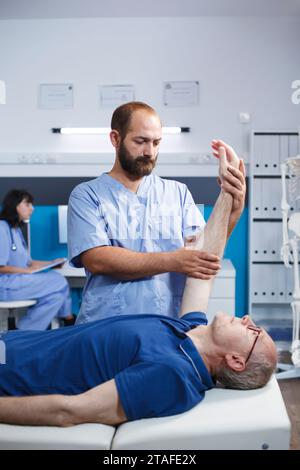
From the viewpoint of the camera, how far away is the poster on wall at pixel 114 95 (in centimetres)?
133

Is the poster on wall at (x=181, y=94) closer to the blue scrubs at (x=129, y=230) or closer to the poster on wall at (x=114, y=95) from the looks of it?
the poster on wall at (x=114, y=95)

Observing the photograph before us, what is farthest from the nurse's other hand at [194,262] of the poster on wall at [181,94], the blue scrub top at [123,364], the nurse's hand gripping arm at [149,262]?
the poster on wall at [181,94]

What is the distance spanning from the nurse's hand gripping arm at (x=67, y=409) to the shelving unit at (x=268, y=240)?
176 centimetres

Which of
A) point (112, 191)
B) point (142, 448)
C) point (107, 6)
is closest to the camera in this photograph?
point (142, 448)

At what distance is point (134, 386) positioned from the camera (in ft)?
2.82

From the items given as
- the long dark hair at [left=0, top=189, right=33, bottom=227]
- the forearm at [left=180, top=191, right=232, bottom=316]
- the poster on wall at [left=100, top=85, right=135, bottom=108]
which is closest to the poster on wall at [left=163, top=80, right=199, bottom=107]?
the poster on wall at [left=100, top=85, right=135, bottom=108]

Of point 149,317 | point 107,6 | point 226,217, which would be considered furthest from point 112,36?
point 149,317

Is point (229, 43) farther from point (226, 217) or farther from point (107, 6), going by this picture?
point (226, 217)

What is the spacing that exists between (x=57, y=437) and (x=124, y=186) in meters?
0.50

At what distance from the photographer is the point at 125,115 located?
102 cm

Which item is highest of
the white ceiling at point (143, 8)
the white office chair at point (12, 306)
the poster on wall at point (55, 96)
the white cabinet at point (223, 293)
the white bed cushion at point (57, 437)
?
the white ceiling at point (143, 8)

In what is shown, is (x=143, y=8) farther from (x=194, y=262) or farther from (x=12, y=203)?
(x=12, y=203)

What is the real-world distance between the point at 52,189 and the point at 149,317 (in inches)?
66.0

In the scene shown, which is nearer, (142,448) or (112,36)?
(142,448)
